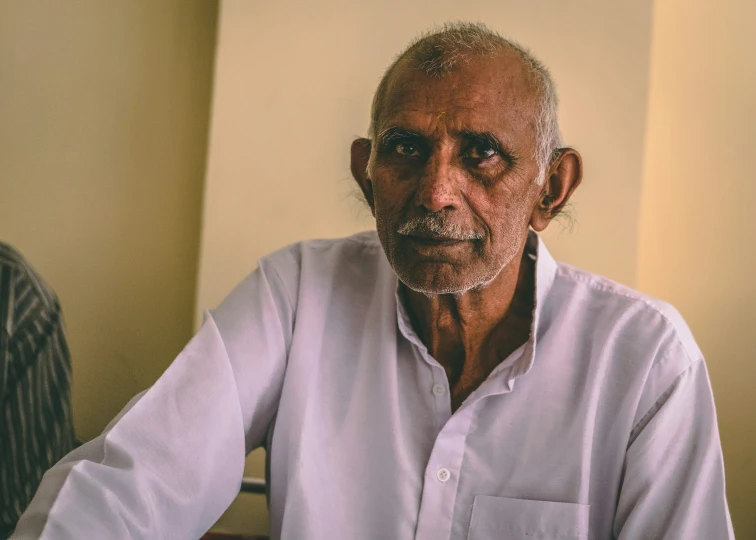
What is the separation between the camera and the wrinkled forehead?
1.15 metres

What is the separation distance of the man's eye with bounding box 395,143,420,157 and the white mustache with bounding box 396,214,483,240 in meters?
0.13

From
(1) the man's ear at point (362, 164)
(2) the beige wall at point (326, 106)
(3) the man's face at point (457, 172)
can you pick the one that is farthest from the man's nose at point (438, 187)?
(2) the beige wall at point (326, 106)

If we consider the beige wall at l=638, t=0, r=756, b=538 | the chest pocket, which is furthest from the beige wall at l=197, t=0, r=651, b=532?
the chest pocket

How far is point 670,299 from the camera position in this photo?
Answer: 5.70 feet

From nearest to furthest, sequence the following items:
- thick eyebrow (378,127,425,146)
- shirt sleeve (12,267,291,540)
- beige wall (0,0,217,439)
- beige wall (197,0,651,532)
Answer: shirt sleeve (12,267,291,540) < thick eyebrow (378,127,425,146) < beige wall (197,0,651,532) < beige wall (0,0,217,439)

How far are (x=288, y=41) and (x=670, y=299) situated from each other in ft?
3.77

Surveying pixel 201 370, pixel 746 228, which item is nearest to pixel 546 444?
pixel 201 370

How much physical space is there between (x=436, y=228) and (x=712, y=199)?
0.94 meters

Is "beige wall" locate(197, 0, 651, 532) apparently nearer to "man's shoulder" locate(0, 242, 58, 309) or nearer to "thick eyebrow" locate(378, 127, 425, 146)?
"man's shoulder" locate(0, 242, 58, 309)

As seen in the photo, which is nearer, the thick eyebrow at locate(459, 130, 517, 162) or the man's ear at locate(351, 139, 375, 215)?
the thick eyebrow at locate(459, 130, 517, 162)

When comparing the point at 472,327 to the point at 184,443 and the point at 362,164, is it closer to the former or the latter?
the point at 362,164

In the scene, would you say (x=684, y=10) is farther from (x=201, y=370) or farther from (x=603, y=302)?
(x=201, y=370)

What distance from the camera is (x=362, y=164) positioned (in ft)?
4.54

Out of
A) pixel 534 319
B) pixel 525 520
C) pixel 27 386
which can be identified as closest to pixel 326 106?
pixel 534 319
